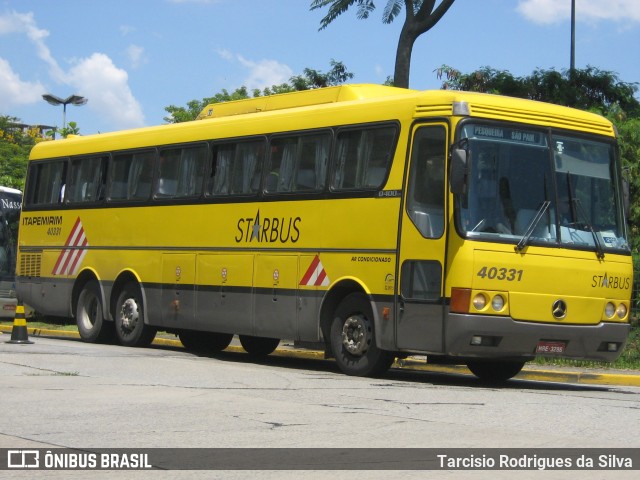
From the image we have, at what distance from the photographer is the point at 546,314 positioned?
49.0 ft

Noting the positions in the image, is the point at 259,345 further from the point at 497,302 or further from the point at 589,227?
the point at 589,227

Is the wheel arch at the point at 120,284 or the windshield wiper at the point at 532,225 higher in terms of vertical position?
the windshield wiper at the point at 532,225

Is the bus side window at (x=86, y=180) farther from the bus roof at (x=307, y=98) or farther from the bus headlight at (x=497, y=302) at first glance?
the bus headlight at (x=497, y=302)

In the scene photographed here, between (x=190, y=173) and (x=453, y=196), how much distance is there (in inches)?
246

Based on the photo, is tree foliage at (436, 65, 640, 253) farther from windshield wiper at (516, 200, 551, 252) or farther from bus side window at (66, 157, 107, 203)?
windshield wiper at (516, 200, 551, 252)

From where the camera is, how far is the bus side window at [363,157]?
15.8 m

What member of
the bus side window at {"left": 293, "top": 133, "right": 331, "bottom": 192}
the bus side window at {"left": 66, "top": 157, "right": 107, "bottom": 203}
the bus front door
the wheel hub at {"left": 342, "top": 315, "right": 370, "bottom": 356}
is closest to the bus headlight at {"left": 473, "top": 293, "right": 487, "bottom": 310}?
the bus front door

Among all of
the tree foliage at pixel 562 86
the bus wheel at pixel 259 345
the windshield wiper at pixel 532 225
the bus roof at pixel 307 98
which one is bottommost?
the bus wheel at pixel 259 345

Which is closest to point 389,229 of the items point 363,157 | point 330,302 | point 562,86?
point 363,157

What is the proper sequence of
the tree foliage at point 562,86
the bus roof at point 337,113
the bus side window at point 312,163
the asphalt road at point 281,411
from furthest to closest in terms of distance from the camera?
1. the tree foliage at point 562,86
2. the bus side window at point 312,163
3. the bus roof at point 337,113
4. the asphalt road at point 281,411

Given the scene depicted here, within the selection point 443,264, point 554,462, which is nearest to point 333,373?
point 443,264

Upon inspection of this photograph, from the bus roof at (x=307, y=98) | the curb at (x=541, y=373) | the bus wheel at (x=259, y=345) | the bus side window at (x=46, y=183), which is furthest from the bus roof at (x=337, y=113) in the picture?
the curb at (x=541, y=373)

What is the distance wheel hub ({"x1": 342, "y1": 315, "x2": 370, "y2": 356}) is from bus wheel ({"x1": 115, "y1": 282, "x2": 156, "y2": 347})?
217 inches

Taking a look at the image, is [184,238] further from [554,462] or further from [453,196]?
[554,462]
